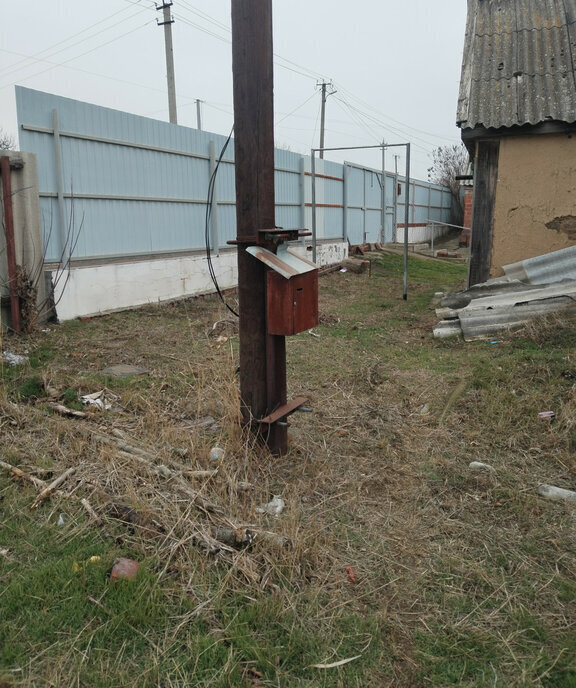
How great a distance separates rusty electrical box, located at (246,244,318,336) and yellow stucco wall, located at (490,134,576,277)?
223 inches

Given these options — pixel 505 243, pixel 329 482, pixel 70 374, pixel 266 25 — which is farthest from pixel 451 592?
pixel 505 243

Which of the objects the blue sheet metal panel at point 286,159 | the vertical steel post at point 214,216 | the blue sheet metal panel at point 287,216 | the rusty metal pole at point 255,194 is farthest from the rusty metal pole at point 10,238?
the blue sheet metal panel at point 286,159

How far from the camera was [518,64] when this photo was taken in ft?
28.2

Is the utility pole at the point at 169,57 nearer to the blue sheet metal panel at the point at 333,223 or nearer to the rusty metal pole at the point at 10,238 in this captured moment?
the blue sheet metal panel at the point at 333,223

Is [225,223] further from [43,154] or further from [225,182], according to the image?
[43,154]

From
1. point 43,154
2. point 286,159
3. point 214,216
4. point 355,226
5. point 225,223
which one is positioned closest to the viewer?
point 43,154

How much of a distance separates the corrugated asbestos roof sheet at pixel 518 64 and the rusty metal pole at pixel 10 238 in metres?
5.88

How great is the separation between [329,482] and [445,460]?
81 cm

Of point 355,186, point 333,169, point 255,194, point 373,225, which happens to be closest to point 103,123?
point 255,194

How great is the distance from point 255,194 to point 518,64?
23.4 feet

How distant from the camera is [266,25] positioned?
3.25m

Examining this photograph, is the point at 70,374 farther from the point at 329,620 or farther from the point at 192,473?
the point at 329,620

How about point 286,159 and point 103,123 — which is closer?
point 103,123

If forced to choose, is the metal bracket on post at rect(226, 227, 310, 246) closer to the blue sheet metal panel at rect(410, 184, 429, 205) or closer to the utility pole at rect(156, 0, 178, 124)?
the utility pole at rect(156, 0, 178, 124)
